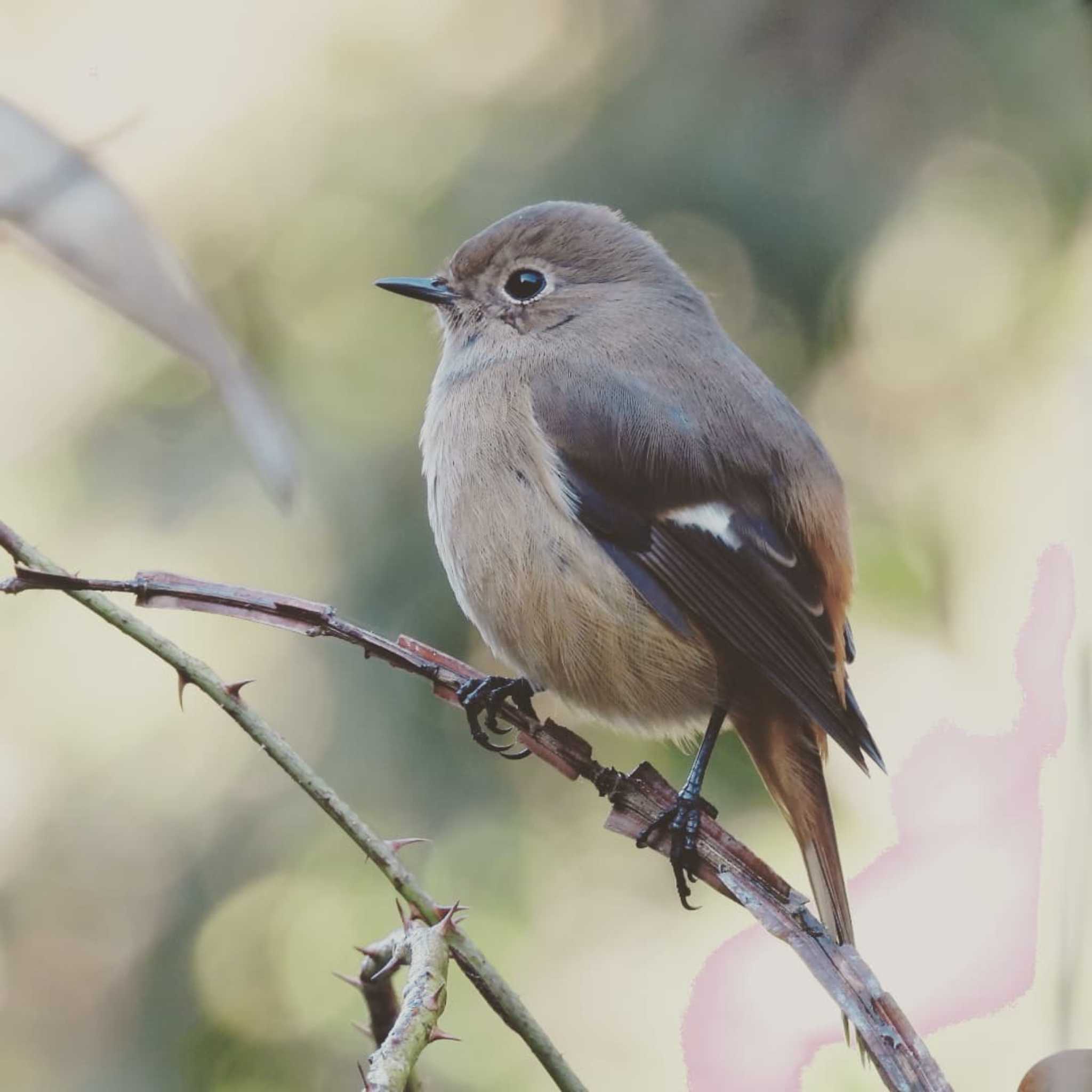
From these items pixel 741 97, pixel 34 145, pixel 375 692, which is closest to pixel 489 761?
pixel 375 692

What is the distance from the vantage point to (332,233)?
8.04ft

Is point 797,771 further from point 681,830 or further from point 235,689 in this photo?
point 235,689

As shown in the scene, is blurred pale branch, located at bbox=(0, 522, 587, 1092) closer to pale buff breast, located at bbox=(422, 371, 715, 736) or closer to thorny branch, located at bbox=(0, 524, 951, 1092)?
thorny branch, located at bbox=(0, 524, 951, 1092)

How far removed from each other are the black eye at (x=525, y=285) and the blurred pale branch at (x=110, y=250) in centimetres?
82

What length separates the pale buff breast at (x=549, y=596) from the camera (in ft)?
5.11

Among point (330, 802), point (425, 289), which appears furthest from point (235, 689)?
point (425, 289)

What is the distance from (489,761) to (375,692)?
220 mm

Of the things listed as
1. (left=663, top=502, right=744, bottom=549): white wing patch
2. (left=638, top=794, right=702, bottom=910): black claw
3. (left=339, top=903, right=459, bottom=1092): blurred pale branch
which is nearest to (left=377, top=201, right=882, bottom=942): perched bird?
(left=663, top=502, right=744, bottom=549): white wing patch

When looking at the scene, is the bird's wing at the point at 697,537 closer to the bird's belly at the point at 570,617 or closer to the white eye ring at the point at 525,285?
the bird's belly at the point at 570,617

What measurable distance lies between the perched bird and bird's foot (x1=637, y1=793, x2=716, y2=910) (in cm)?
8

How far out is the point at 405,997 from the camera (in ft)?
2.62

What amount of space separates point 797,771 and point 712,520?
297 millimetres

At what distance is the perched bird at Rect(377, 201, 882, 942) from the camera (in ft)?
5.03

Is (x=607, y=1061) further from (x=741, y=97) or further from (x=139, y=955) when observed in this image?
(x=741, y=97)
